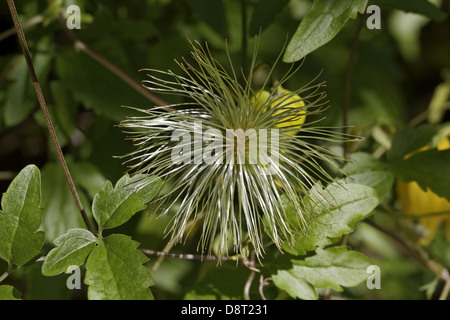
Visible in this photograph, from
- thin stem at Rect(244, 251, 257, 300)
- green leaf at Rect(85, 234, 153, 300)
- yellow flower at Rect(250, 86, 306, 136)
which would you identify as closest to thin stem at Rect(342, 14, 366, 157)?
yellow flower at Rect(250, 86, 306, 136)

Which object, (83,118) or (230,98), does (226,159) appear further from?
(83,118)

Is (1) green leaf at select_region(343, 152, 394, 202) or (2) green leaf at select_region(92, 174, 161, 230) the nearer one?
(2) green leaf at select_region(92, 174, 161, 230)

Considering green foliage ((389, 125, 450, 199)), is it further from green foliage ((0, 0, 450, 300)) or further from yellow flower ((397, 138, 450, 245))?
yellow flower ((397, 138, 450, 245))

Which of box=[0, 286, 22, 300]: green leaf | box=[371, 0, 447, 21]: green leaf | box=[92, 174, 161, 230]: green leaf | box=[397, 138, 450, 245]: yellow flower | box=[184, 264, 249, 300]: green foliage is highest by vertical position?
box=[371, 0, 447, 21]: green leaf

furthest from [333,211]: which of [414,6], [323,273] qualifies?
[414,6]

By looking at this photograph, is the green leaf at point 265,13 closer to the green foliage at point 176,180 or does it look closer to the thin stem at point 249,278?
the green foliage at point 176,180

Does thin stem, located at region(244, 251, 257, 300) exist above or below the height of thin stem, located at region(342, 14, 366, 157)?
below

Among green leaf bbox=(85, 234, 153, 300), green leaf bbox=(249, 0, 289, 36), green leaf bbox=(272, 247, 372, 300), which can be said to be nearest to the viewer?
green leaf bbox=(85, 234, 153, 300)

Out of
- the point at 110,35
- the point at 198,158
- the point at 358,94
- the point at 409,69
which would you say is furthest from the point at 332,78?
the point at 409,69
